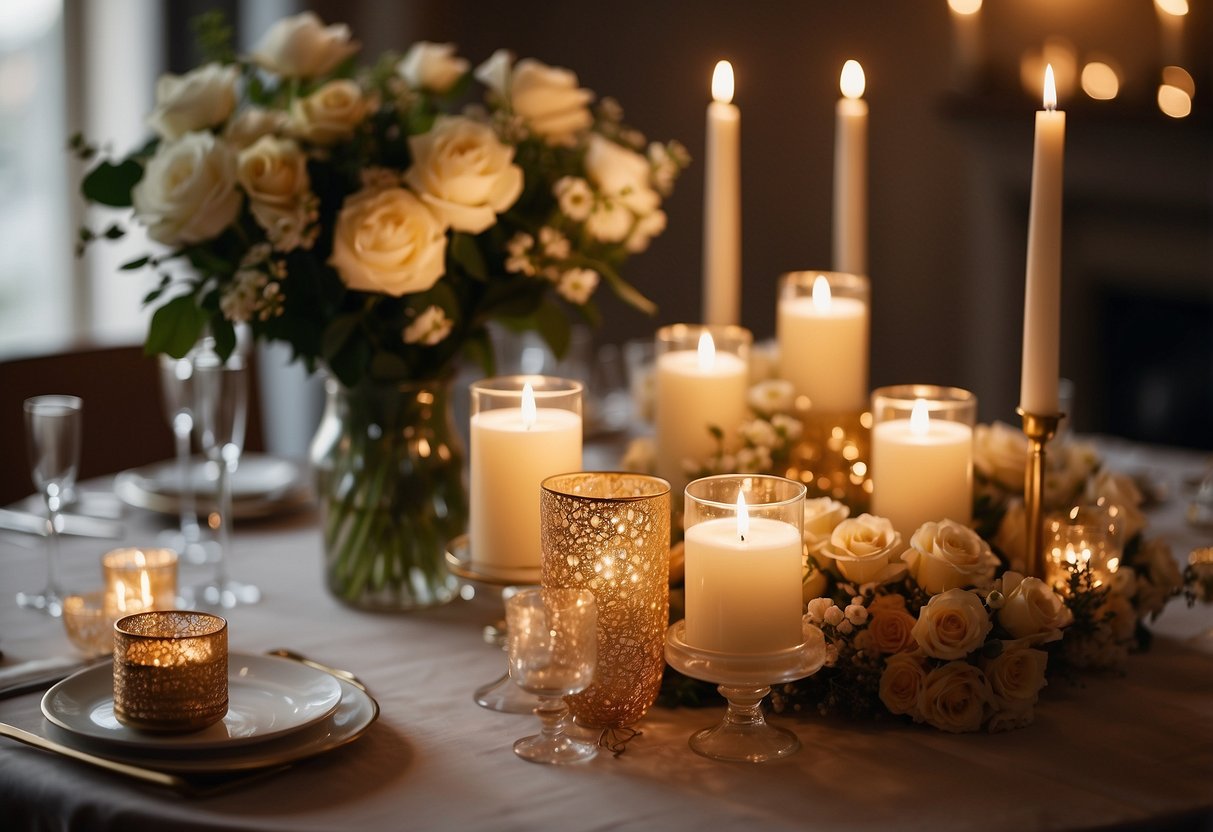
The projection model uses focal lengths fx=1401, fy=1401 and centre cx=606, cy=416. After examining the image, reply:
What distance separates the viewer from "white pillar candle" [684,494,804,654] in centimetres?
110

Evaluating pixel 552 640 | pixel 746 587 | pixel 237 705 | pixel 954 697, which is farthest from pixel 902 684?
pixel 237 705

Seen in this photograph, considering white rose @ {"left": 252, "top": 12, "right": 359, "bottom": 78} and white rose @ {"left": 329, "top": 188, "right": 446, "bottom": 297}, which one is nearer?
white rose @ {"left": 329, "top": 188, "right": 446, "bottom": 297}

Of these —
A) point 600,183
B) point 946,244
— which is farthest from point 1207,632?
point 946,244

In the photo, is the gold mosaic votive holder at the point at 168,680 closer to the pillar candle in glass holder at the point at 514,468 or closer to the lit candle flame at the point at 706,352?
the pillar candle in glass holder at the point at 514,468

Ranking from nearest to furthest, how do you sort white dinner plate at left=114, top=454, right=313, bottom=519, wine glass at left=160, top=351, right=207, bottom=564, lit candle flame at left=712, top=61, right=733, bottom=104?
lit candle flame at left=712, top=61, right=733, bottom=104
wine glass at left=160, top=351, right=207, bottom=564
white dinner plate at left=114, top=454, right=313, bottom=519

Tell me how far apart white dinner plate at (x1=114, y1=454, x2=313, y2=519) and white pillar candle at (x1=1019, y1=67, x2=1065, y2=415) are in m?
1.02

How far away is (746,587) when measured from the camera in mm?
1100

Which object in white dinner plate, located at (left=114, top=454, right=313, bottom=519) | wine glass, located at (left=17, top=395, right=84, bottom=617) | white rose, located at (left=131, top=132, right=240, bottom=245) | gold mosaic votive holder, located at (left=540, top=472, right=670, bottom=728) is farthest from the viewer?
white dinner plate, located at (left=114, top=454, right=313, bottom=519)

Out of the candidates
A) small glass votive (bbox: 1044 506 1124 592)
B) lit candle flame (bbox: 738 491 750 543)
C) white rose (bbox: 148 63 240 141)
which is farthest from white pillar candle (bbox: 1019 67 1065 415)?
white rose (bbox: 148 63 240 141)

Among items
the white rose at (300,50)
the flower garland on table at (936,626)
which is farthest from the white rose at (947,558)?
the white rose at (300,50)

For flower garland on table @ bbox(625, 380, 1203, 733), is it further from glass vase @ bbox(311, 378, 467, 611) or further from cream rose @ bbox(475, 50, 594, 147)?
cream rose @ bbox(475, 50, 594, 147)

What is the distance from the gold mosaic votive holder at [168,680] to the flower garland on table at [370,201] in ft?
1.31

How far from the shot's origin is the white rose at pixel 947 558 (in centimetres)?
122

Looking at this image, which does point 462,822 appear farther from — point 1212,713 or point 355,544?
point 1212,713
